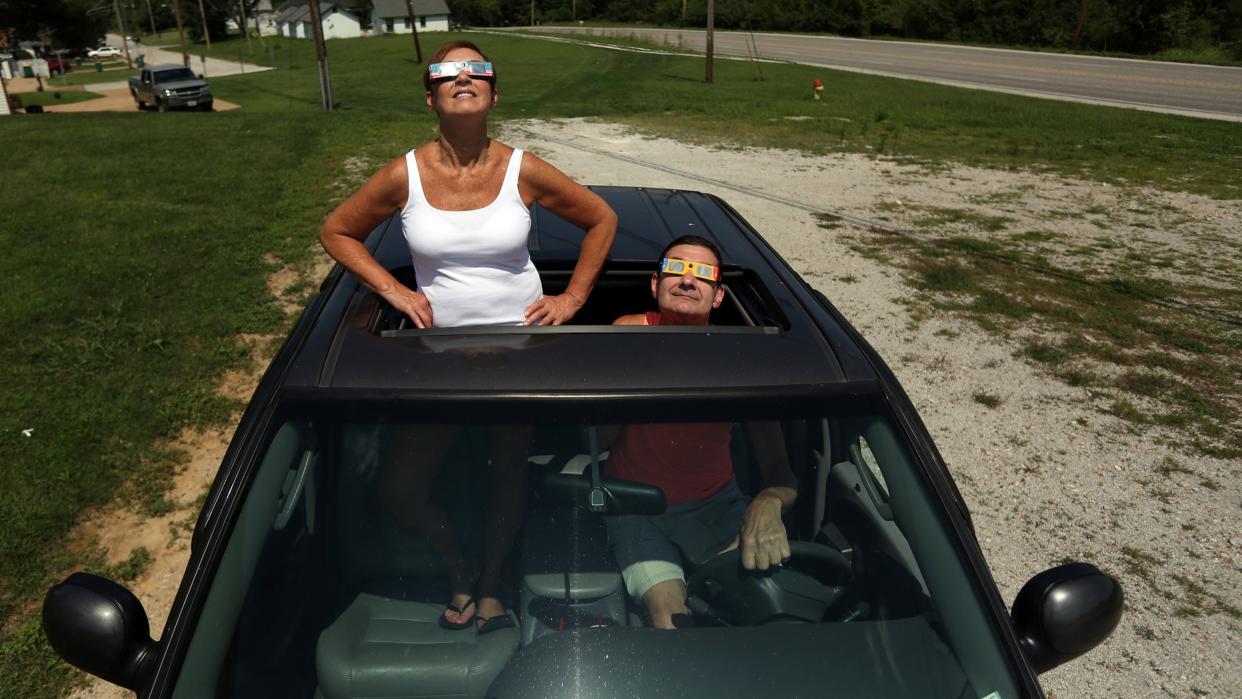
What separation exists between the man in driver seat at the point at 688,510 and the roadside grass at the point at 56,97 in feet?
130

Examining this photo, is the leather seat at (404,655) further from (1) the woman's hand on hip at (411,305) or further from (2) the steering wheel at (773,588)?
(1) the woman's hand on hip at (411,305)

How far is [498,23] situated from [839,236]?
92072 millimetres

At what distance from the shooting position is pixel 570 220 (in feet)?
8.23

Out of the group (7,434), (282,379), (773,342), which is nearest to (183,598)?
(282,379)

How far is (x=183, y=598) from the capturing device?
4.97 ft

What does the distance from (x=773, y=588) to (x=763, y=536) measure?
0.11m

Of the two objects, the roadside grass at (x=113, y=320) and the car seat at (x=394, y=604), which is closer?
the car seat at (x=394, y=604)

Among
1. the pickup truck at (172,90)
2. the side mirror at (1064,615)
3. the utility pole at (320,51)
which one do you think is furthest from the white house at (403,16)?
the side mirror at (1064,615)

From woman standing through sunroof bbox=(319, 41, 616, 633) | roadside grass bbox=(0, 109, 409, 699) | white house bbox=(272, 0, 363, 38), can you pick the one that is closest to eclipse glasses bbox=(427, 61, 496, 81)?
woman standing through sunroof bbox=(319, 41, 616, 633)

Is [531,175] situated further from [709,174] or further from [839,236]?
[709,174]

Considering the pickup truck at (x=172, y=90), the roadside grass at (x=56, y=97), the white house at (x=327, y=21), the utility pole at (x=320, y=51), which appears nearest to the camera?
the utility pole at (x=320, y=51)

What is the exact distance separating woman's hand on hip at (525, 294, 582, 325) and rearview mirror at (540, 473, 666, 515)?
631 millimetres

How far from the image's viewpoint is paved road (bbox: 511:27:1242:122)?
67.7ft

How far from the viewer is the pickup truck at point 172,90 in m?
26.5
